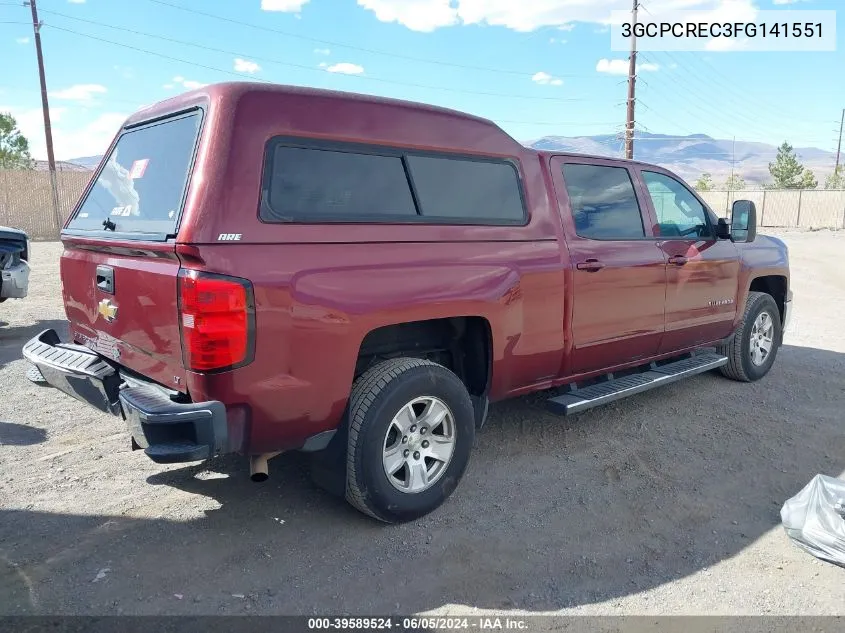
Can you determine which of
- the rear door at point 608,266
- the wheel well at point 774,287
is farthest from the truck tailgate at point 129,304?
the wheel well at point 774,287

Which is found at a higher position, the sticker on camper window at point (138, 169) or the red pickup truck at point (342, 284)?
the sticker on camper window at point (138, 169)

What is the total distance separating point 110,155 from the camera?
395 cm

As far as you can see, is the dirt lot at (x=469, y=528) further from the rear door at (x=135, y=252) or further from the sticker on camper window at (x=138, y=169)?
the sticker on camper window at (x=138, y=169)

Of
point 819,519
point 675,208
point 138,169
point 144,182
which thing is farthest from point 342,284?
point 675,208

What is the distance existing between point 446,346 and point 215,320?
1557 mm

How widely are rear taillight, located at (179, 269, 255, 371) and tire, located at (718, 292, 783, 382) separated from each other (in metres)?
4.68

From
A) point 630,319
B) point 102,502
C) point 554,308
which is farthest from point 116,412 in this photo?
point 630,319

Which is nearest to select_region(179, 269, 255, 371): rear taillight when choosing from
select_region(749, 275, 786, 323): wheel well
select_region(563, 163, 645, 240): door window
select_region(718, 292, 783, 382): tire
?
select_region(563, 163, 645, 240): door window

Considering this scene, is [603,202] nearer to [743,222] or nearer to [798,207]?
[743,222]

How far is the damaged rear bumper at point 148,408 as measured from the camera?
105 inches

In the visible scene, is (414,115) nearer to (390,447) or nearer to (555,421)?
(390,447)

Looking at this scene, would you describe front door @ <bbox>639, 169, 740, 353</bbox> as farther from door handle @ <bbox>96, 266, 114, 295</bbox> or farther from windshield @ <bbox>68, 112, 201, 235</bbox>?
door handle @ <bbox>96, 266, 114, 295</bbox>

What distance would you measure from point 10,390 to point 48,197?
19406mm

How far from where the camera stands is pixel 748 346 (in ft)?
19.4
